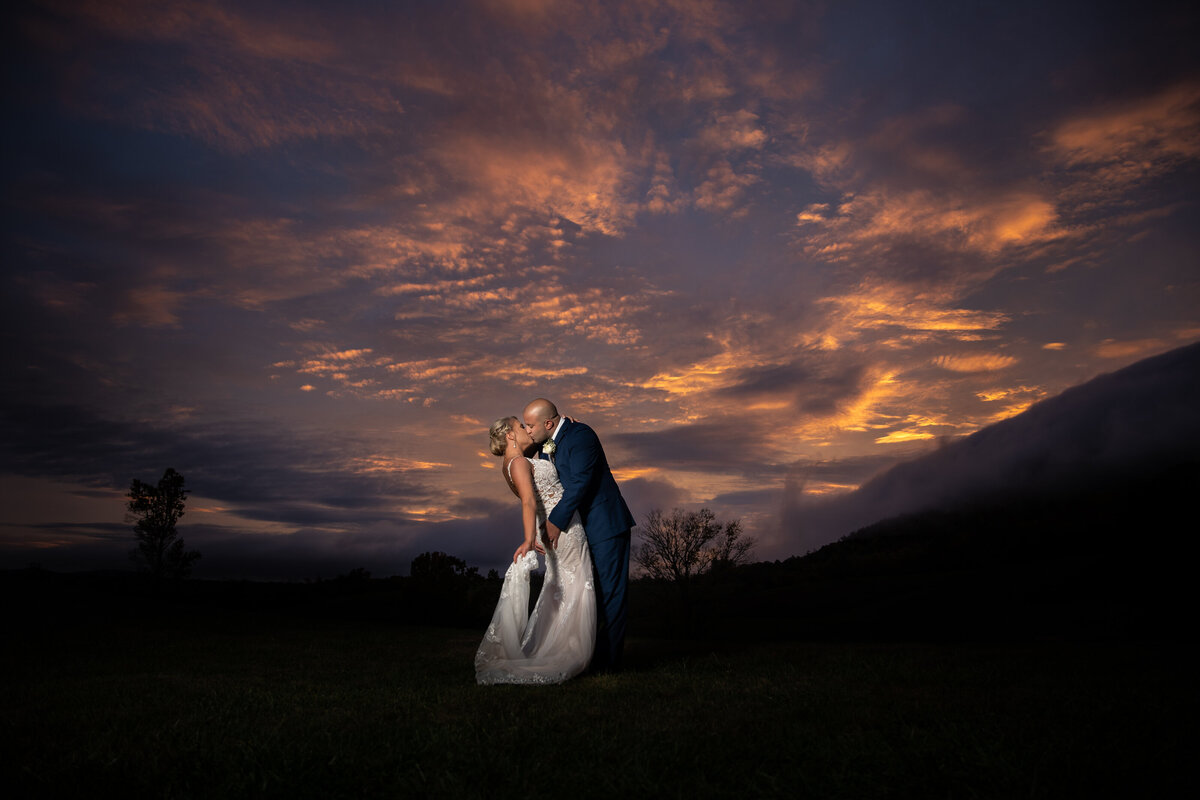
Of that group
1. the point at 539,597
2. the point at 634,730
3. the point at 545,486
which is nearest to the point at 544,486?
the point at 545,486

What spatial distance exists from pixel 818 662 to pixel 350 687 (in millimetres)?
Answer: 5700

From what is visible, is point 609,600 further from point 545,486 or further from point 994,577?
point 994,577

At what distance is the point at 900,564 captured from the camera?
49500 millimetres

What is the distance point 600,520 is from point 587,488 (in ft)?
1.62

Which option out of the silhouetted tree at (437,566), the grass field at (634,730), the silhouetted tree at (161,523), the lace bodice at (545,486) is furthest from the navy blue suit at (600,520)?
the silhouetted tree at (161,523)

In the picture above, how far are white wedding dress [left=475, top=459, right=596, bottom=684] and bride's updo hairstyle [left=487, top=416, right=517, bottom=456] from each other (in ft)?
1.64

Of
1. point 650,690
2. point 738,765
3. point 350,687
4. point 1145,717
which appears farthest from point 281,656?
point 1145,717

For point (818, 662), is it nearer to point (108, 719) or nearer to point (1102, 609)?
point (108, 719)

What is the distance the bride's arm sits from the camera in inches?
340

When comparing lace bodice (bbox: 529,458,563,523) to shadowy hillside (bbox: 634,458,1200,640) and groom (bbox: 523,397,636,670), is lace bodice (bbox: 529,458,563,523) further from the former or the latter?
shadowy hillside (bbox: 634,458,1200,640)

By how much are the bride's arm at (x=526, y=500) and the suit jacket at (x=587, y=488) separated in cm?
32

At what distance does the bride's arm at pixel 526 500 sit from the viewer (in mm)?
8648

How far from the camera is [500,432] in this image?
9039 millimetres

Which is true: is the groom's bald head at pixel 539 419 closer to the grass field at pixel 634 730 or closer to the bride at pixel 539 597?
the bride at pixel 539 597
